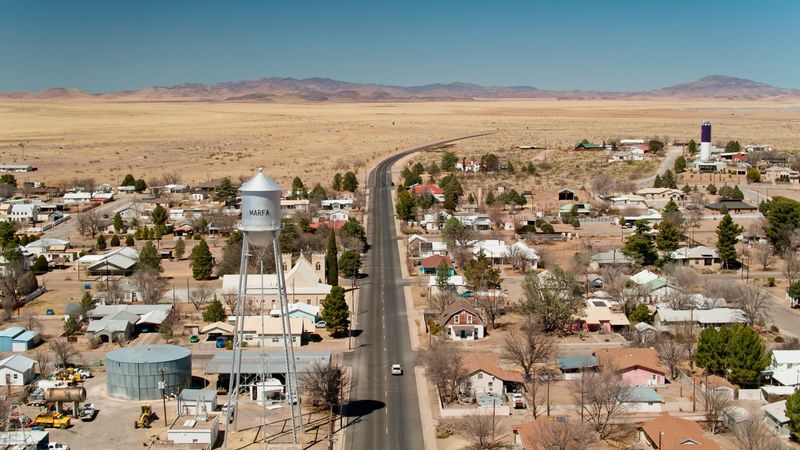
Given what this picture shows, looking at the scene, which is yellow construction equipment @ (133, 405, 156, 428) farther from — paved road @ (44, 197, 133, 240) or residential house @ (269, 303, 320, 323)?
paved road @ (44, 197, 133, 240)

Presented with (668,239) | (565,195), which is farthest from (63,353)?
(565,195)

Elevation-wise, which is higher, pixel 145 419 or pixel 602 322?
pixel 602 322

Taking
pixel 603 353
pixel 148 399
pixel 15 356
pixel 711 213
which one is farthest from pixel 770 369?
pixel 711 213

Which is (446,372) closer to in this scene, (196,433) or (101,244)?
(196,433)

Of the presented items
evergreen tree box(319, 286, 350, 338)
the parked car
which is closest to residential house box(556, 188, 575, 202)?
evergreen tree box(319, 286, 350, 338)

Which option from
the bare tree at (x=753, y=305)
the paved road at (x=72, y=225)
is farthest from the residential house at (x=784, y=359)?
the paved road at (x=72, y=225)
